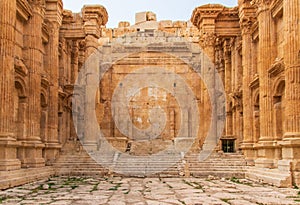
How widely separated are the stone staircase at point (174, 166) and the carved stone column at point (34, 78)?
5.42 ft

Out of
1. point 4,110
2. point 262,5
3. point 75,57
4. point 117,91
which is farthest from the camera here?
point 117,91

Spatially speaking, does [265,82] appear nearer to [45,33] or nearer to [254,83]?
[254,83]

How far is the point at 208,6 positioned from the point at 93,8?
20.3 feet

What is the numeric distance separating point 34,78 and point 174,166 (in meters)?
7.30

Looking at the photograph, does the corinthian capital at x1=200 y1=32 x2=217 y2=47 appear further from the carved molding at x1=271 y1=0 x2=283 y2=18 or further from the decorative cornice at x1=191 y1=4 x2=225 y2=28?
the carved molding at x1=271 y1=0 x2=283 y2=18

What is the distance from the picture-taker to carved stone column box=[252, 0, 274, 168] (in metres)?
18.3

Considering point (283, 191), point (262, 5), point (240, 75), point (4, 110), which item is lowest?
point (283, 191)

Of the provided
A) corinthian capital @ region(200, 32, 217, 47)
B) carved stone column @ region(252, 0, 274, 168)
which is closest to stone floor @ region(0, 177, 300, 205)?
carved stone column @ region(252, 0, 274, 168)

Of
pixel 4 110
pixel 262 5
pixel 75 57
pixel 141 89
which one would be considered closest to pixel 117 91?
pixel 141 89

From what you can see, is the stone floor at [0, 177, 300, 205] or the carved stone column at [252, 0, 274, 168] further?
the carved stone column at [252, 0, 274, 168]

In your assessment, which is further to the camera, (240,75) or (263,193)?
(240,75)

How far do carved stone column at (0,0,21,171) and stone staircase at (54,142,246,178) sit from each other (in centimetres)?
511

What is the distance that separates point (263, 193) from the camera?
12258mm

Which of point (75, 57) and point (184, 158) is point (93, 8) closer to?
point (75, 57)
